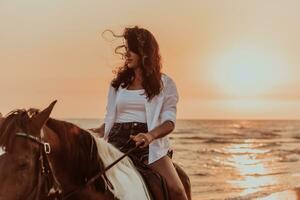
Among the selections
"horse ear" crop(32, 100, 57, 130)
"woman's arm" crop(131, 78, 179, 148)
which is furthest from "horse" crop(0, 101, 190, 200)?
"woman's arm" crop(131, 78, 179, 148)

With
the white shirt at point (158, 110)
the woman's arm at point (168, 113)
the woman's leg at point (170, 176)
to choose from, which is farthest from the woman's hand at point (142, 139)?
the woman's leg at point (170, 176)

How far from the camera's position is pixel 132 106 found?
201 inches

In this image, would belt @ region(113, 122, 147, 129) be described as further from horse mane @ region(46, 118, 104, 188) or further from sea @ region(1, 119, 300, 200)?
sea @ region(1, 119, 300, 200)

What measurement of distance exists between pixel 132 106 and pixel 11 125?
4.99 ft

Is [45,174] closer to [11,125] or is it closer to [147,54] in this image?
[11,125]

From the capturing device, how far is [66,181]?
4.09 m

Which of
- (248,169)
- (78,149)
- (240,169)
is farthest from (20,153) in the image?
(240,169)

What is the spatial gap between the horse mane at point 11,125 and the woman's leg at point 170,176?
1.54 m

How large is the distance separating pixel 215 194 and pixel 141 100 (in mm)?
16537

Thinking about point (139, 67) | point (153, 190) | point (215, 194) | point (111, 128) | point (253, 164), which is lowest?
point (253, 164)

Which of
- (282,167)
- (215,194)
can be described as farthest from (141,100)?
(282,167)

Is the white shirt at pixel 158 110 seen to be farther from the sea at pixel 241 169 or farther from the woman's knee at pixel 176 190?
the sea at pixel 241 169

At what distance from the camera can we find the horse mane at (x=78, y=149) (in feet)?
13.3

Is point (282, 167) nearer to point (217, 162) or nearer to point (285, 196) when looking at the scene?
point (217, 162)
